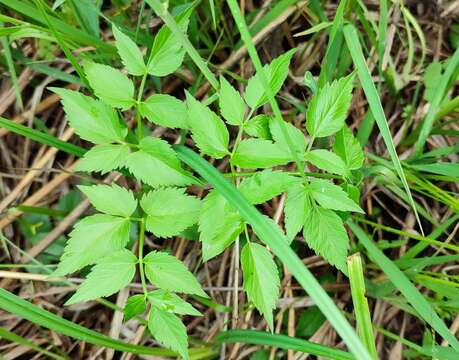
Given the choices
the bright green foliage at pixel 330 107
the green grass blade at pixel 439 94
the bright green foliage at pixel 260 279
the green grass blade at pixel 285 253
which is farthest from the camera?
the green grass blade at pixel 439 94

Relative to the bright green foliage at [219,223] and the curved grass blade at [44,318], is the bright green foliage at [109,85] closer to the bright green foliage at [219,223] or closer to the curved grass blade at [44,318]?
the bright green foliage at [219,223]

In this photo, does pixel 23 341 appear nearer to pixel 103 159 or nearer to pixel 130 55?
pixel 103 159

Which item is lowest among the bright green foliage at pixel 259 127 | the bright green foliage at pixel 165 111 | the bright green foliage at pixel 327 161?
the bright green foliage at pixel 327 161

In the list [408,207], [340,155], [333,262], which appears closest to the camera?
[333,262]

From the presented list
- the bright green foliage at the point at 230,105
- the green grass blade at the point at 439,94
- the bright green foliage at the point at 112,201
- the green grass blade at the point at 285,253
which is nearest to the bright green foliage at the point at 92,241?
the bright green foliage at the point at 112,201

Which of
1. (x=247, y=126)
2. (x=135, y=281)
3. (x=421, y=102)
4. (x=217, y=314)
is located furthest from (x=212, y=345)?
(x=421, y=102)

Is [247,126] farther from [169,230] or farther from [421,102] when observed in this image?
[421,102]

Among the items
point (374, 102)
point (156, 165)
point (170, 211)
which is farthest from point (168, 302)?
point (374, 102)
